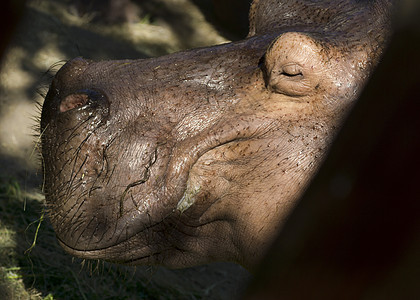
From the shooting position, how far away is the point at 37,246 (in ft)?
13.6

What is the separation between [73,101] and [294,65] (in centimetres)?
95

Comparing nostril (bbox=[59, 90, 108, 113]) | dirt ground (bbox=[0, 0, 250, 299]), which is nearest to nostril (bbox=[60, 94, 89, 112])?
nostril (bbox=[59, 90, 108, 113])

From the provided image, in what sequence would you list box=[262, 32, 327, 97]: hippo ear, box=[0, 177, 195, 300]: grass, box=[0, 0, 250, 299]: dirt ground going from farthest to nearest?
box=[0, 0, 250, 299]: dirt ground
box=[0, 177, 195, 300]: grass
box=[262, 32, 327, 97]: hippo ear

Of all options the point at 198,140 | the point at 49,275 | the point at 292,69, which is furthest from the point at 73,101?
the point at 49,275

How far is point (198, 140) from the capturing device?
245 centimetres

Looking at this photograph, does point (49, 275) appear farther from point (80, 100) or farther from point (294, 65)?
point (294, 65)

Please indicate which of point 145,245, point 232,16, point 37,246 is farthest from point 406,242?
point 232,16

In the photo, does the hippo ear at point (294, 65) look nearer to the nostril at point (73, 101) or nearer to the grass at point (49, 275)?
the nostril at point (73, 101)

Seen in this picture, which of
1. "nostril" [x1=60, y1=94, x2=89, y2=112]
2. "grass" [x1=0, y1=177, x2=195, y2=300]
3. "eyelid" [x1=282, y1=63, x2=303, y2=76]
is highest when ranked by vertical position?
"eyelid" [x1=282, y1=63, x2=303, y2=76]

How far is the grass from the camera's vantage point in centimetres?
382

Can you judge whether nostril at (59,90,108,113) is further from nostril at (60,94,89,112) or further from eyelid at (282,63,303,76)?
eyelid at (282,63,303,76)

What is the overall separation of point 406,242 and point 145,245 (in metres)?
2.01

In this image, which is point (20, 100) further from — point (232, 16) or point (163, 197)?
point (163, 197)

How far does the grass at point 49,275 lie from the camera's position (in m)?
3.82
